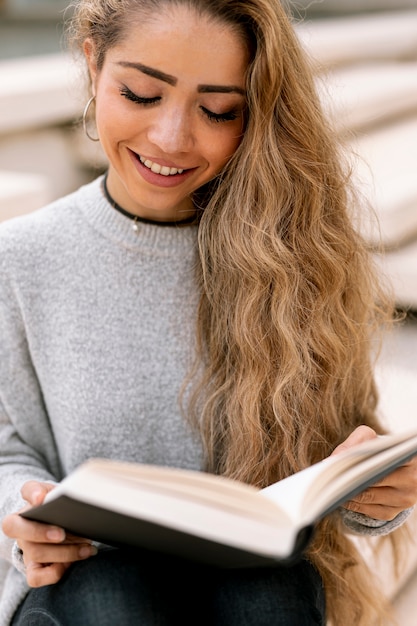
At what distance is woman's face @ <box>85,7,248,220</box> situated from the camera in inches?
34.9

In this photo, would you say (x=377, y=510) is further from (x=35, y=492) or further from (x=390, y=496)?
(x=35, y=492)

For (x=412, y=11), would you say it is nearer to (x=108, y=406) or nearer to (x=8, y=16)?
(x=8, y=16)

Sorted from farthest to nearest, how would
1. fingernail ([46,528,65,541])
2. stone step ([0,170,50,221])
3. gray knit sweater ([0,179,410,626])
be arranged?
stone step ([0,170,50,221]) → gray knit sweater ([0,179,410,626]) → fingernail ([46,528,65,541])

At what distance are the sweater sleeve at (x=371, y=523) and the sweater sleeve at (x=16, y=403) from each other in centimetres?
39

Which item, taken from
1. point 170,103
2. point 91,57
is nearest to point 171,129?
point 170,103

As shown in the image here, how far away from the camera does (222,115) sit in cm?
95

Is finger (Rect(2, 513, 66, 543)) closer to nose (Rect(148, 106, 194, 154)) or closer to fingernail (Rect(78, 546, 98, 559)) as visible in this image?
fingernail (Rect(78, 546, 98, 559))

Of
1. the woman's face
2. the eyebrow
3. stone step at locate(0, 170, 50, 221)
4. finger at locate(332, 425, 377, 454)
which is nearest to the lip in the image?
the woman's face

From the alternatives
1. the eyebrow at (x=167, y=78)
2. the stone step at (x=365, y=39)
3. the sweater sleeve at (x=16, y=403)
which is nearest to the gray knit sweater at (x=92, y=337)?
the sweater sleeve at (x=16, y=403)

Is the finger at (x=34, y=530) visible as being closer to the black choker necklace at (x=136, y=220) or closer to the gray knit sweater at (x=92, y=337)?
the gray knit sweater at (x=92, y=337)

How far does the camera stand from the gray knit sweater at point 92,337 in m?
1.02

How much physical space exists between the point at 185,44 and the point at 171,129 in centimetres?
9

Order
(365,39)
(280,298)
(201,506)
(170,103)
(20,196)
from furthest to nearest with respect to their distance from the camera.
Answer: (365,39)
(20,196)
(280,298)
(170,103)
(201,506)

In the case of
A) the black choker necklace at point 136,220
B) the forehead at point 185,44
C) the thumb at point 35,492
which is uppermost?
the forehead at point 185,44
